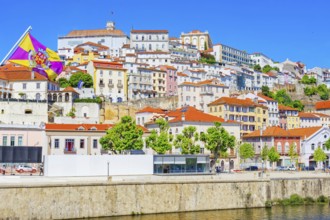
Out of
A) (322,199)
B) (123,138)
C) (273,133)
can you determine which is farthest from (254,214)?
(273,133)

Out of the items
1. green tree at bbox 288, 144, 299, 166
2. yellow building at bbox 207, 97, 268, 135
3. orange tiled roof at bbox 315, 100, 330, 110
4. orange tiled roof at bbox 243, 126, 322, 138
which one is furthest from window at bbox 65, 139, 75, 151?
orange tiled roof at bbox 315, 100, 330, 110

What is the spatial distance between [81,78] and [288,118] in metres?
43.5

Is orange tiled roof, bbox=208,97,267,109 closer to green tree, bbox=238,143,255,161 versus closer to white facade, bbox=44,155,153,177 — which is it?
green tree, bbox=238,143,255,161

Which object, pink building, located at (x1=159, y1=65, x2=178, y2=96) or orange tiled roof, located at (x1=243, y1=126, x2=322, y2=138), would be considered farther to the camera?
pink building, located at (x1=159, y1=65, x2=178, y2=96)

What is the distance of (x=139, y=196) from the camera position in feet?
147

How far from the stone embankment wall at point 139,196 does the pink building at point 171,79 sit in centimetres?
6989

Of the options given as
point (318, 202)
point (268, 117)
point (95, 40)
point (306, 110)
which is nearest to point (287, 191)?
point (318, 202)

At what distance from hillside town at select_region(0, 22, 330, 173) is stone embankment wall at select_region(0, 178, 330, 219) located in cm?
353

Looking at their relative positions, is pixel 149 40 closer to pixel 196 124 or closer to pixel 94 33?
pixel 94 33

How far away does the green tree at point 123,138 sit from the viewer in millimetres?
60062

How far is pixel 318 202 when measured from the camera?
52.8 m

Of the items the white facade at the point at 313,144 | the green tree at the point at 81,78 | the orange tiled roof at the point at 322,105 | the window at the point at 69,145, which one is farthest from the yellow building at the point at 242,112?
the window at the point at 69,145

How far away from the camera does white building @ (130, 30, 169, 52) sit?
146625 mm

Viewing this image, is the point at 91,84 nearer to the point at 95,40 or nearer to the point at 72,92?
the point at 72,92
